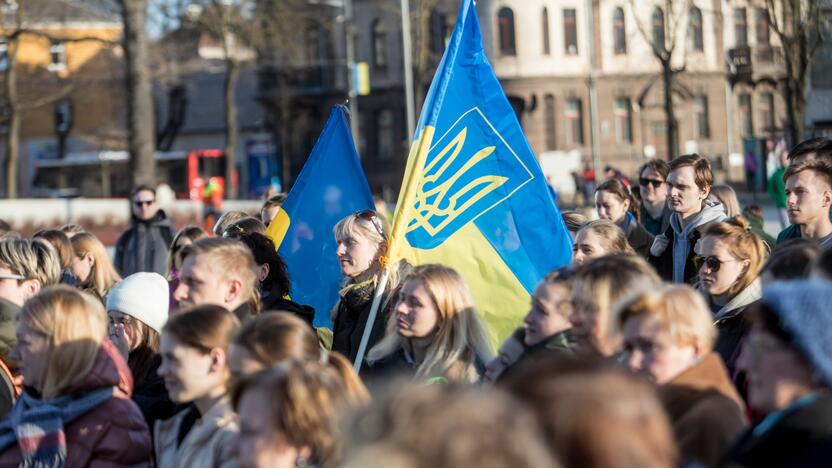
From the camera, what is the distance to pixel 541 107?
58.8 m

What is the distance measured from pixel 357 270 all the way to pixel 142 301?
4.21 ft

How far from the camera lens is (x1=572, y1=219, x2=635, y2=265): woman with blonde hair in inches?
290

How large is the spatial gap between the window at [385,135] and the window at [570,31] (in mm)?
8553

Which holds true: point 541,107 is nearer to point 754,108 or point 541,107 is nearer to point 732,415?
point 754,108

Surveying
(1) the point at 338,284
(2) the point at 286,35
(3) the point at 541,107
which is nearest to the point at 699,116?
(3) the point at 541,107

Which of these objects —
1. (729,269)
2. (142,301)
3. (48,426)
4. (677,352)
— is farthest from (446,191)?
(677,352)

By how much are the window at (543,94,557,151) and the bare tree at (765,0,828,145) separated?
38891 mm

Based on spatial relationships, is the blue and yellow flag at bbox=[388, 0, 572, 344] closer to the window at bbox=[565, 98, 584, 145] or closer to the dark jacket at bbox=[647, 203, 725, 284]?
the dark jacket at bbox=[647, 203, 725, 284]

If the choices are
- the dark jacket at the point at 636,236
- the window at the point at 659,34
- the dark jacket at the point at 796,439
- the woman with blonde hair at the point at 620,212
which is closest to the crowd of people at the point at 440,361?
the dark jacket at the point at 796,439

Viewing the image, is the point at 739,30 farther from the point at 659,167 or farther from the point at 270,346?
the point at 270,346

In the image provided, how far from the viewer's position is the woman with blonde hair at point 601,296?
4676mm

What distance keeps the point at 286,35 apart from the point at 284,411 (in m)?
43.5

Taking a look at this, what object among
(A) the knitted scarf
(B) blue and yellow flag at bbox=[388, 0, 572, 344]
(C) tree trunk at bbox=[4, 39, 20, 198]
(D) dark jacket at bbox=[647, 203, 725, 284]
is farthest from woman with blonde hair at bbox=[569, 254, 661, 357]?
(C) tree trunk at bbox=[4, 39, 20, 198]

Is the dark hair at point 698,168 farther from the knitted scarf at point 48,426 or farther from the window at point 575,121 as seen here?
the window at point 575,121
